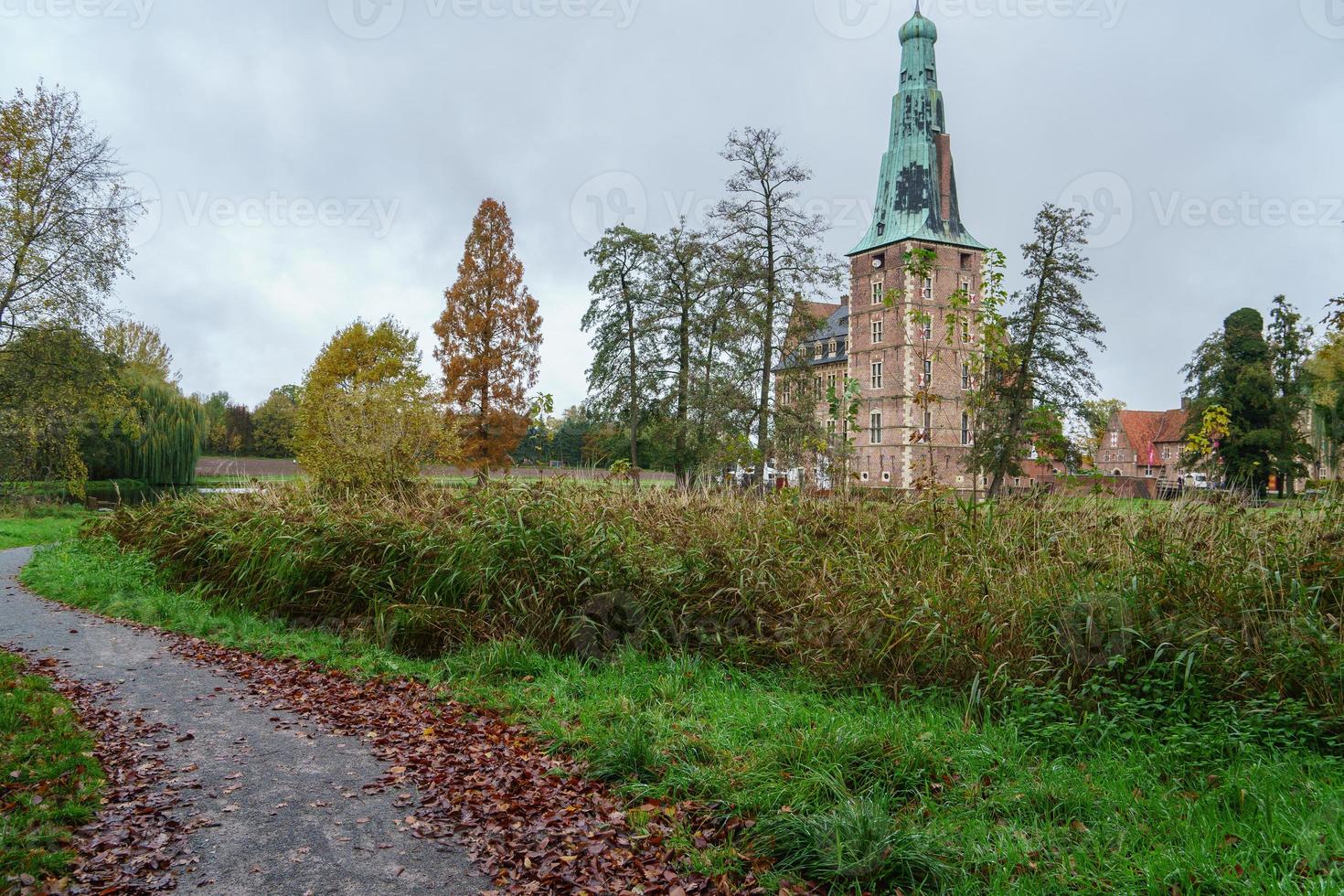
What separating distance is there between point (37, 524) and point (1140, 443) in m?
87.5

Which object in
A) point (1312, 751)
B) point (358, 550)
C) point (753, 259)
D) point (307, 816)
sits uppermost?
point (753, 259)

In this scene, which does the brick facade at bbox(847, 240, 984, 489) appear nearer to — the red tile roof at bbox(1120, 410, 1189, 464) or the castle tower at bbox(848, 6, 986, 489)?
the castle tower at bbox(848, 6, 986, 489)

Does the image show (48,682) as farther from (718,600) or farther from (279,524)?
(718,600)

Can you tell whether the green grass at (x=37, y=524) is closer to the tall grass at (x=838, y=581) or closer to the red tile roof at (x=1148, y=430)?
the tall grass at (x=838, y=581)

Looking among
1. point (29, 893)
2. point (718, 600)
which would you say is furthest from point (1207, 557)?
point (29, 893)

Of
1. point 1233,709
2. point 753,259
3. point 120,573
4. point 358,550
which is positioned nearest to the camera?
point 1233,709

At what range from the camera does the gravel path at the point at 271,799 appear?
12.6ft

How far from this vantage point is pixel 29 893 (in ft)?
11.2

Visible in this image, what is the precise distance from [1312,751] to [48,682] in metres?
8.77

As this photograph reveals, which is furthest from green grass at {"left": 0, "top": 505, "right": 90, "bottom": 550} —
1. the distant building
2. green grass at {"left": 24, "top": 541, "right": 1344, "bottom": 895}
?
the distant building

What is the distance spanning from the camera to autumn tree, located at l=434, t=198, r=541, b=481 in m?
34.8

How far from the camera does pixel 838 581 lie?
7230 millimetres

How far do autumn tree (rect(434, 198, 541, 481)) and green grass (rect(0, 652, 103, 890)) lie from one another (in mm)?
29130

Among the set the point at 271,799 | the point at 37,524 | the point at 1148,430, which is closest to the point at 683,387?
the point at 37,524
